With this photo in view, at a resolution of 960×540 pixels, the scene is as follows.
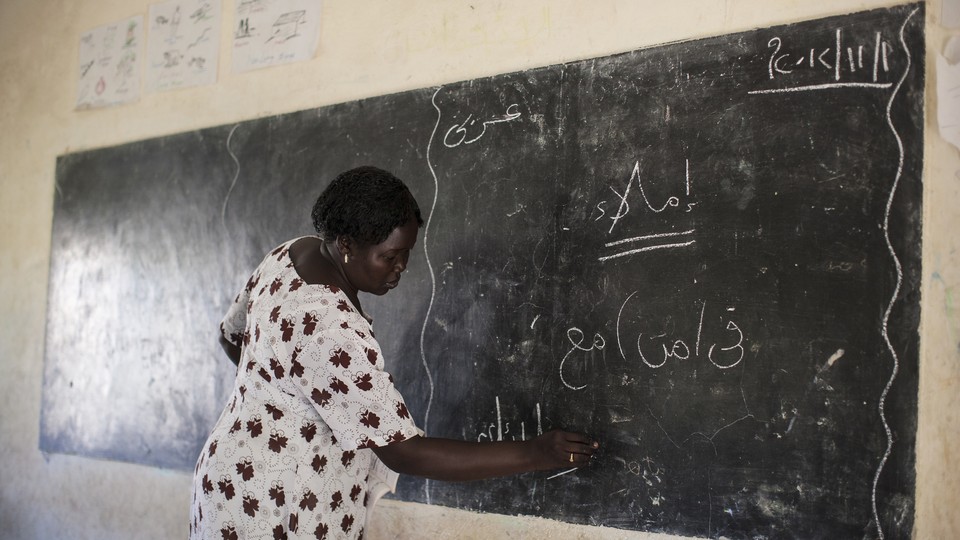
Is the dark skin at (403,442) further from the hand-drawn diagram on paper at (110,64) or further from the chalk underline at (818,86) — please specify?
the hand-drawn diagram on paper at (110,64)

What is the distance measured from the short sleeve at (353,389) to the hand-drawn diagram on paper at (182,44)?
199 centimetres

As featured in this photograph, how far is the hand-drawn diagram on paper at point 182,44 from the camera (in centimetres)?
343

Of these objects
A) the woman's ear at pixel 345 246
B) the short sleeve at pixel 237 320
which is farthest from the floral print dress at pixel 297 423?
the short sleeve at pixel 237 320

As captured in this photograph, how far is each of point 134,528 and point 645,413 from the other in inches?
95.9

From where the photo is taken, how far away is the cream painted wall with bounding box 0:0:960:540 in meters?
1.85

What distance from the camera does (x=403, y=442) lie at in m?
1.83

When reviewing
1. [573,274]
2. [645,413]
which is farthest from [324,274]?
[645,413]

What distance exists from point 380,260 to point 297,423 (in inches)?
16.6

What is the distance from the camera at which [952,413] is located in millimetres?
1840

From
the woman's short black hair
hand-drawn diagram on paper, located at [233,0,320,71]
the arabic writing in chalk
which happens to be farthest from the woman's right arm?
hand-drawn diagram on paper, located at [233,0,320,71]

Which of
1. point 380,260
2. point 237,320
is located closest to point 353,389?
point 380,260

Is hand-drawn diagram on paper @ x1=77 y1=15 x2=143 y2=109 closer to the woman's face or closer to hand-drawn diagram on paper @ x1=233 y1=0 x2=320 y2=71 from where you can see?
hand-drawn diagram on paper @ x1=233 y1=0 x2=320 y2=71

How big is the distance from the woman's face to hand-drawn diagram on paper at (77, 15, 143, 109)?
226 cm

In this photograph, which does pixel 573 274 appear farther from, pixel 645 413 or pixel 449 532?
pixel 449 532
